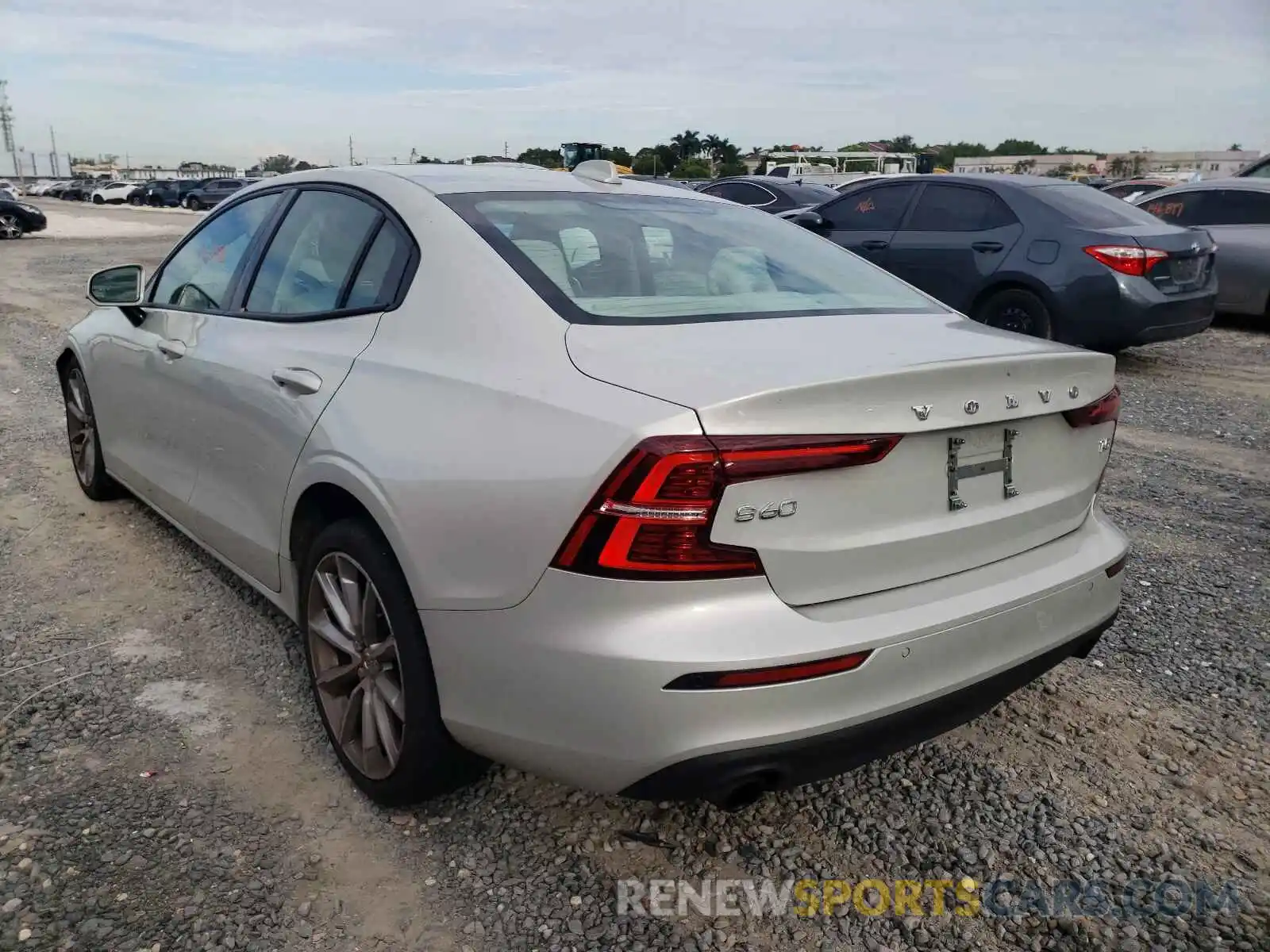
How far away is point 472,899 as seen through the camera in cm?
228

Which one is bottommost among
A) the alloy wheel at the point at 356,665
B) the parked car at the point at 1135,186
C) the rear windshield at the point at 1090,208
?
the alloy wheel at the point at 356,665

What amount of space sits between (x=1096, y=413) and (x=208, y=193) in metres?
48.7

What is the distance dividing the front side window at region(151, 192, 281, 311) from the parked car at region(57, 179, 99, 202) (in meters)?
66.0

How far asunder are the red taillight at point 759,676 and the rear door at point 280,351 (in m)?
1.28

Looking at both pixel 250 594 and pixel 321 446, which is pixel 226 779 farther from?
pixel 250 594

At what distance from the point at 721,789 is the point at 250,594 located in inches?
102

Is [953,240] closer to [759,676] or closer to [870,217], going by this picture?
[870,217]

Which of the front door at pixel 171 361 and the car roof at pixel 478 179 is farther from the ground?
the car roof at pixel 478 179

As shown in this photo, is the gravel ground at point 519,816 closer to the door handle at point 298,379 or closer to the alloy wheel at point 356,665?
the alloy wheel at point 356,665

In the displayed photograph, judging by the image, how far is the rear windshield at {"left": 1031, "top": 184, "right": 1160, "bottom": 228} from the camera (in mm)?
7895

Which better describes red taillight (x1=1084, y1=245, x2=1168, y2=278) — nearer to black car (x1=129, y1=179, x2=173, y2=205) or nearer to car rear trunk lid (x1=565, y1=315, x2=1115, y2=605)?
car rear trunk lid (x1=565, y1=315, x2=1115, y2=605)

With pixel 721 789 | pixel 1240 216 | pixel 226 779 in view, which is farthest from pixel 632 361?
pixel 1240 216

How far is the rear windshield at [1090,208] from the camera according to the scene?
7.89 metres

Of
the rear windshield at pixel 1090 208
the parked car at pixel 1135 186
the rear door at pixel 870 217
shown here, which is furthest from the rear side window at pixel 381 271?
the parked car at pixel 1135 186
